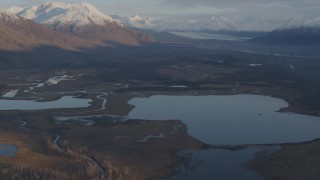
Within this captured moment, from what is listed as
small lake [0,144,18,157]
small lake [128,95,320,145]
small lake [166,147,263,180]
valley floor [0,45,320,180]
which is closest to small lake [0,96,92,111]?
valley floor [0,45,320,180]

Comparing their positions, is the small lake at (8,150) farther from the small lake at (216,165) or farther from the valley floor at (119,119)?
the small lake at (216,165)

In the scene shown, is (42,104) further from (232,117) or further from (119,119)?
(232,117)

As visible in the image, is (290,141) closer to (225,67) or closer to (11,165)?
(11,165)

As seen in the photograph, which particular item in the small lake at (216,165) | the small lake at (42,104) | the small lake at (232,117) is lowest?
the small lake at (42,104)

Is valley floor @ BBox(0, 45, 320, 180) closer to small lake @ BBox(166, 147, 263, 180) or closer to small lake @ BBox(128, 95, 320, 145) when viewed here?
small lake @ BBox(166, 147, 263, 180)

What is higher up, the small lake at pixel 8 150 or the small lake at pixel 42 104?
the small lake at pixel 8 150

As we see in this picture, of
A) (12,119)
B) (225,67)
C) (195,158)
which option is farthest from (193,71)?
(195,158)

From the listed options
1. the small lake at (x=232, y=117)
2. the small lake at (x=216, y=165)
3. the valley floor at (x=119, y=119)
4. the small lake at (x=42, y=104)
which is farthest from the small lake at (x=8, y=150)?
the small lake at (x=42, y=104)

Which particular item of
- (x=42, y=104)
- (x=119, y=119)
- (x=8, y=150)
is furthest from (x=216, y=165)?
(x=42, y=104)
